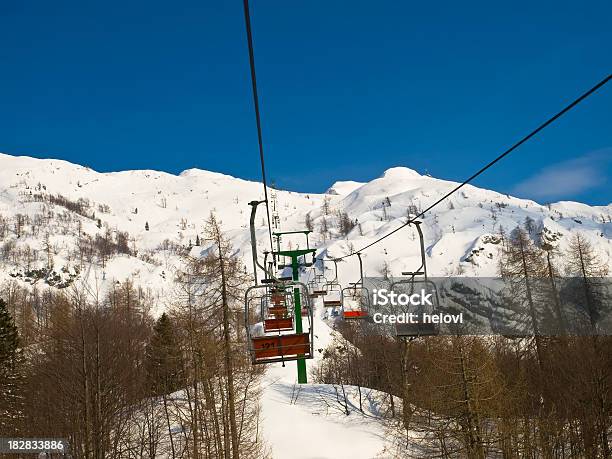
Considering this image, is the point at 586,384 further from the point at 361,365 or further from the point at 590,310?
the point at 361,365

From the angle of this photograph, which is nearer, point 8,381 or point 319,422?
point 8,381

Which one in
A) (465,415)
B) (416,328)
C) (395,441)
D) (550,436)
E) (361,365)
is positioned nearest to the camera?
(416,328)

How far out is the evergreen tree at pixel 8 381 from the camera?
30.4 meters

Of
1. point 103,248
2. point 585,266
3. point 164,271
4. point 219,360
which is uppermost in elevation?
point 103,248

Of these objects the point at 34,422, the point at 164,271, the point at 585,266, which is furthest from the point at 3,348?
the point at 164,271

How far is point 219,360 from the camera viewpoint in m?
24.7

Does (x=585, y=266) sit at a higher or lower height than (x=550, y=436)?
higher

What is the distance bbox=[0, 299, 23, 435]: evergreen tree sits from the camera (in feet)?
99.9

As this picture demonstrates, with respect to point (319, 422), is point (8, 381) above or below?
above

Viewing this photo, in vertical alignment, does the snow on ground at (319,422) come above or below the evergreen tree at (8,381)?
below

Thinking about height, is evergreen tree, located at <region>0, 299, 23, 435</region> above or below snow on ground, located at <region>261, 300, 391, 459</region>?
above

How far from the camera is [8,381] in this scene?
31016 millimetres

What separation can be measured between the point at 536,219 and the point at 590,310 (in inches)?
6773

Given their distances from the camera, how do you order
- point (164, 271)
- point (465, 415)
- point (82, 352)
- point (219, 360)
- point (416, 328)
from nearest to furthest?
1. point (416, 328)
2. point (82, 352)
3. point (465, 415)
4. point (219, 360)
5. point (164, 271)
